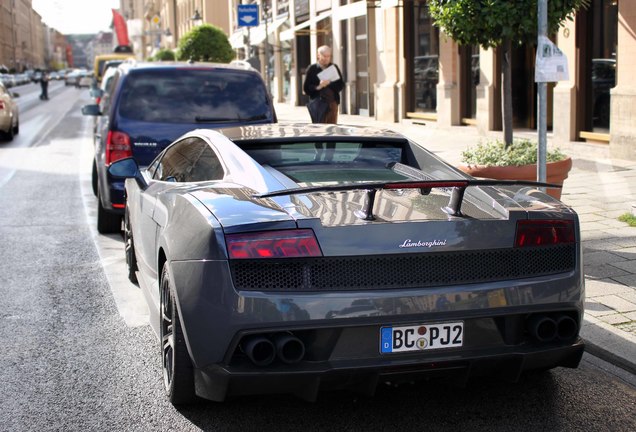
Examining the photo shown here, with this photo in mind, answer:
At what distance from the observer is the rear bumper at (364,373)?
3.69 m

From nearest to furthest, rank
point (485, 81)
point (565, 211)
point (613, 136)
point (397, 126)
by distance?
point (565, 211), point (613, 136), point (485, 81), point (397, 126)

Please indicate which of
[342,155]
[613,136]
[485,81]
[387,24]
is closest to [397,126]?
[387,24]

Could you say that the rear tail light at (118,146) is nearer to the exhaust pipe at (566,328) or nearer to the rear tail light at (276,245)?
the rear tail light at (276,245)

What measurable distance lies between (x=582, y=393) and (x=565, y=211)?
1005 mm

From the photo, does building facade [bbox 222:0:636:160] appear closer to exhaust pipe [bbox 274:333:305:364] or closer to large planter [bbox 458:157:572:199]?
large planter [bbox 458:157:572:199]

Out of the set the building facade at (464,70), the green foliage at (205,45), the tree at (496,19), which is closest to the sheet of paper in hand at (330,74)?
the building facade at (464,70)

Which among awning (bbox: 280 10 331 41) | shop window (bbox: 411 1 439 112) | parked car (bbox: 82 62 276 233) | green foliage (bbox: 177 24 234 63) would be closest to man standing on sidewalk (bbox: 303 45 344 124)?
parked car (bbox: 82 62 276 233)

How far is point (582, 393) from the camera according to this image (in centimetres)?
455

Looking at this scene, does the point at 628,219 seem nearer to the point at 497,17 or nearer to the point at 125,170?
the point at 497,17

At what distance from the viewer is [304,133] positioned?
5.10 metres

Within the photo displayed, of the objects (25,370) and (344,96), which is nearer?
(25,370)

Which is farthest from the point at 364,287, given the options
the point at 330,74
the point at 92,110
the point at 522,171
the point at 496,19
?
the point at 330,74

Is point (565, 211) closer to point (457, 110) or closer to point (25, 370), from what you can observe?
point (25, 370)

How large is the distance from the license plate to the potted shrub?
404 centimetres
